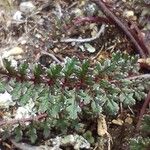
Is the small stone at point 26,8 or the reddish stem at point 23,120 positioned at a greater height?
the small stone at point 26,8

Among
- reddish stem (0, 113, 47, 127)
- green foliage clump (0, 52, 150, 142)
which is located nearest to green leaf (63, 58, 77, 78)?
green foliage clump (0, 52, 150, 142)

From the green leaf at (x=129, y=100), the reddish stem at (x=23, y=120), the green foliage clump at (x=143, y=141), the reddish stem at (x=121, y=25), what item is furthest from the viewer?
the reddish stem at (x=121, y=25)

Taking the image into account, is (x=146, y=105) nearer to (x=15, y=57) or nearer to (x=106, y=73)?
(x=106, y=73)

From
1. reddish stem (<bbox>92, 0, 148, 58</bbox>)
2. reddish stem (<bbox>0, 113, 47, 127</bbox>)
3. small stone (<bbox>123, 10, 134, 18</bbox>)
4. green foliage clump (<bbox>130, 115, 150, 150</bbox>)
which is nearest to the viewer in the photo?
green foliage clump (<bbox>130, 115, 150, 150</bbox>)

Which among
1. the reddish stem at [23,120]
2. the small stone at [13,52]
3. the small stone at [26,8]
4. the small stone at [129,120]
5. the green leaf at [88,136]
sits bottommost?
the green leaf at [88,136]

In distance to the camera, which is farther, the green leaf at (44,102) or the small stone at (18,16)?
the small stone at (18,16)

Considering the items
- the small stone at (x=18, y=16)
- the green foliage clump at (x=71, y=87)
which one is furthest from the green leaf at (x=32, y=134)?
the small stone at (x=18, y=16)

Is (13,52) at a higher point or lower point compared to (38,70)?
lower

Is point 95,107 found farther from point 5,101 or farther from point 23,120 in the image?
point 5,101

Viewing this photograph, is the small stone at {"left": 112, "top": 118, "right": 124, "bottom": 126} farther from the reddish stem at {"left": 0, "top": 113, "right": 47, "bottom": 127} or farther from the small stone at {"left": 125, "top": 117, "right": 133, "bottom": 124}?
the reddish stem at {"left": 0, "top": 113, "right": 47, "bottom": 127}

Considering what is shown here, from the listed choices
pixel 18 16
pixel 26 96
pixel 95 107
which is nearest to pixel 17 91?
pixel 26 96

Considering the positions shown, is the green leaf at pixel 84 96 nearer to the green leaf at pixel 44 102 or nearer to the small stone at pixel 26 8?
the green leaf at pixel 44 102
